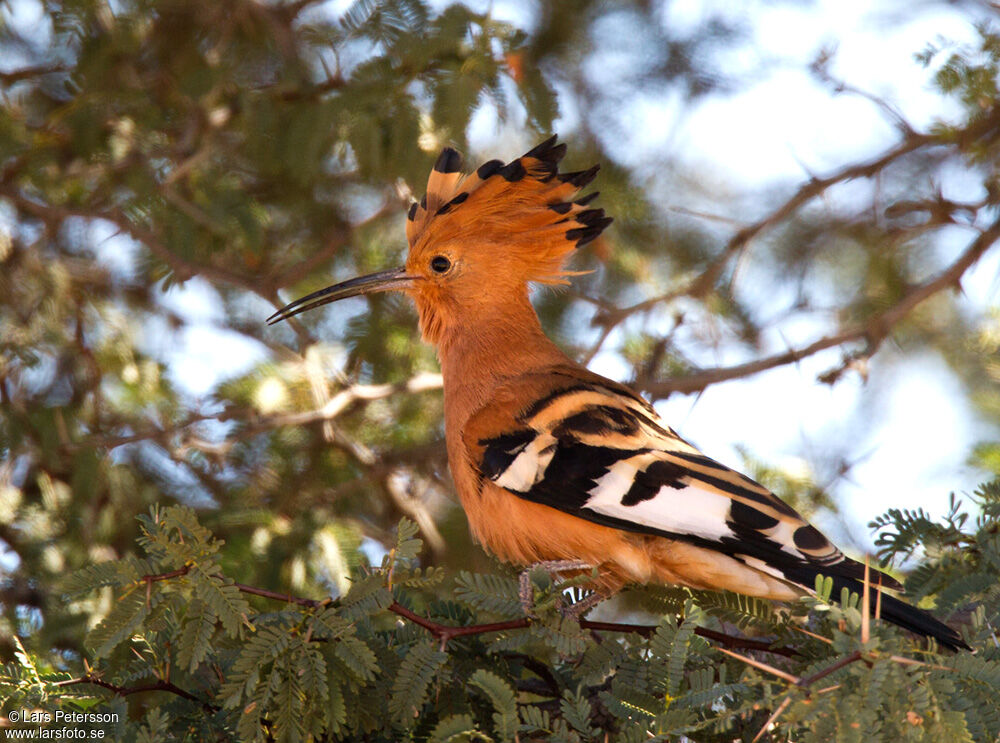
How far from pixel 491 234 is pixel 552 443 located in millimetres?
654

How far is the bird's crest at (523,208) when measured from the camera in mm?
2348

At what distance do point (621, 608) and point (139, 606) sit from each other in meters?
1.64

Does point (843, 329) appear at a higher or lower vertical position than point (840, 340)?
higher

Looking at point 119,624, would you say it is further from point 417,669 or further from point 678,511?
point 678,511

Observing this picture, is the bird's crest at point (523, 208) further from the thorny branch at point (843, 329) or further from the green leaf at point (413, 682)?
the green leaf at point (413, 682)

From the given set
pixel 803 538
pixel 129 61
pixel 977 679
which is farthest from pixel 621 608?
pixel 129 61

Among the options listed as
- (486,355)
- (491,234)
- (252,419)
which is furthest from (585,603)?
(252,419)

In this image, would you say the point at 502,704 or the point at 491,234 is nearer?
the point at 502,704

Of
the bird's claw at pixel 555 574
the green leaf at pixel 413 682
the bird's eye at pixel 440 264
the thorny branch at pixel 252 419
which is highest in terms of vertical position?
the bird's eye at pixel 440 264

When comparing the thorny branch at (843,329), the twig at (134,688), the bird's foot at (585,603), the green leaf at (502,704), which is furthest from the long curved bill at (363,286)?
the green leaf at (502,704)

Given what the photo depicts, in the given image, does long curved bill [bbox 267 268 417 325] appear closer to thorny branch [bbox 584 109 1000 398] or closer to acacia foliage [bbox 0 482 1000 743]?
thorny branch [bbox 584 109 1000 398]

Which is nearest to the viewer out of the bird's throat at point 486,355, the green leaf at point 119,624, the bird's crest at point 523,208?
the green leaf at point 119,624

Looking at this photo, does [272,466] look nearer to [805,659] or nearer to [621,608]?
[621,608]

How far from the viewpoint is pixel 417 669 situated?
139 cm
